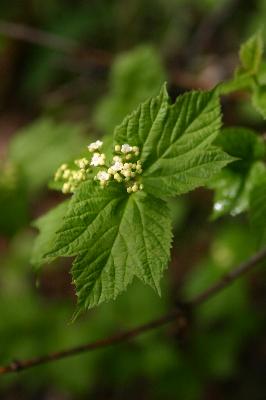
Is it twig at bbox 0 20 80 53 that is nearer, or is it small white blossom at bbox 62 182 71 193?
small white blossom at bbox 62 182 71 193

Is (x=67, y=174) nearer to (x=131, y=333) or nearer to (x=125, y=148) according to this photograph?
(x=125, y=148)

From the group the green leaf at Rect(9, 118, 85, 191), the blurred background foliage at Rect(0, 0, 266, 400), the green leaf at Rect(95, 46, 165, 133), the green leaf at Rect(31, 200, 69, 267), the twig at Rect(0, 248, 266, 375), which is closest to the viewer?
the green leaf at Rect(31, 200, 69, 267)

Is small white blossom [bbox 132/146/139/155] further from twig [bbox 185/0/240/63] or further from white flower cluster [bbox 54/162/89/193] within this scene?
twig [bbox 185/0/240/63]

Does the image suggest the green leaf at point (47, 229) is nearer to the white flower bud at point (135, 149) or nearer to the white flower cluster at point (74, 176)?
the white flower cluster at point (74, 176)

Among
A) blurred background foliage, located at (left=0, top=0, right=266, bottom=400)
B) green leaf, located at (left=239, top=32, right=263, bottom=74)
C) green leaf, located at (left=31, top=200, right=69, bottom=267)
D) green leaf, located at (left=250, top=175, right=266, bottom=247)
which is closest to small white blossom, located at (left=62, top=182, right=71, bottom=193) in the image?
green leaf, located at (left=31, top=200, right=69, bottom=267)

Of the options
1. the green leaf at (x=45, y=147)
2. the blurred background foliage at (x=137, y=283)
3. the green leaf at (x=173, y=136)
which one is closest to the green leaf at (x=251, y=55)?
A: the green leaf at (x=173, y=136)
